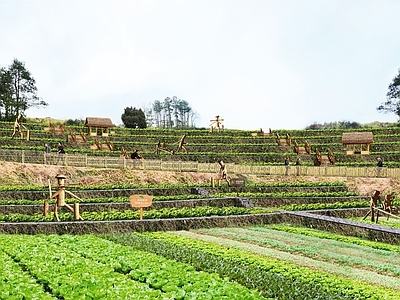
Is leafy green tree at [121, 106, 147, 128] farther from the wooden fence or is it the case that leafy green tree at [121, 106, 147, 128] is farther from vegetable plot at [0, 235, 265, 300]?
vegetable plot at [0, 235, 265, 300]

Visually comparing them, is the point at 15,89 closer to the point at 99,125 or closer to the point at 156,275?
the point at 99,125

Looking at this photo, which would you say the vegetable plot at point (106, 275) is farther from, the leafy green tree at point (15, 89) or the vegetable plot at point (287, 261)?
the leafy green tree at point (15, 89)

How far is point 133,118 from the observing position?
86062mm

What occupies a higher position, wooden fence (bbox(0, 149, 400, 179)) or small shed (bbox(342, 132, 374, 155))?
small shed (bbox(342, 132, 374, 155))

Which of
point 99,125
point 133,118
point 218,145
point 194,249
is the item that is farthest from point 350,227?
point 133,118

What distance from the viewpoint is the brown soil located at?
3534cm

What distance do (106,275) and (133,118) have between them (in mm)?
76121

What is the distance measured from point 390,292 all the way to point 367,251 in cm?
607

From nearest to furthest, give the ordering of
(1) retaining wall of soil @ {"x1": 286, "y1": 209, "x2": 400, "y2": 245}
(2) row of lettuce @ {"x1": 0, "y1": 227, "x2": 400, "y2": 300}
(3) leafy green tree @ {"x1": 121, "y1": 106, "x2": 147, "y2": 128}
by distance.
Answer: (2) row of lettuce @ {"x1": 0, "y1": 227, "x2": 400, "y2": 300} < (1) retaining wall of soil @ {"x1": 286, "y1": 209, "x2": 400, "y2": 245} < (3) leafy green tree @ {"x1": 121, "y1": 106, "x2": 147, "y2": 128}

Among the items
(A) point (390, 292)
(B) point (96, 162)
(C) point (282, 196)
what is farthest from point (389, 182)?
(A) point (390, 292)

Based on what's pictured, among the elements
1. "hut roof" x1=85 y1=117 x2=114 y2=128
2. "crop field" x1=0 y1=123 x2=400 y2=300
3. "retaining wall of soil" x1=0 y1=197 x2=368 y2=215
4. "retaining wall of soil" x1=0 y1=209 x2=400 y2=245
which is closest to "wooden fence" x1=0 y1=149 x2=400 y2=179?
"crop field" x1=0 y1=123 x2=400 y2=300

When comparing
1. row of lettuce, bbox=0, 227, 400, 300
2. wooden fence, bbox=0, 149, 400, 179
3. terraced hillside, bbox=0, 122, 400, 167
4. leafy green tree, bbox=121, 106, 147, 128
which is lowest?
row of lettuce, bbox=0, 227, 400, 300

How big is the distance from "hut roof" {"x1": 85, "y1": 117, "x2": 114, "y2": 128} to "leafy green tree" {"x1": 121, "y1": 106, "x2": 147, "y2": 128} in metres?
26.5

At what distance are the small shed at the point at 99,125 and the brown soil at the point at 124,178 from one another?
1967cm
